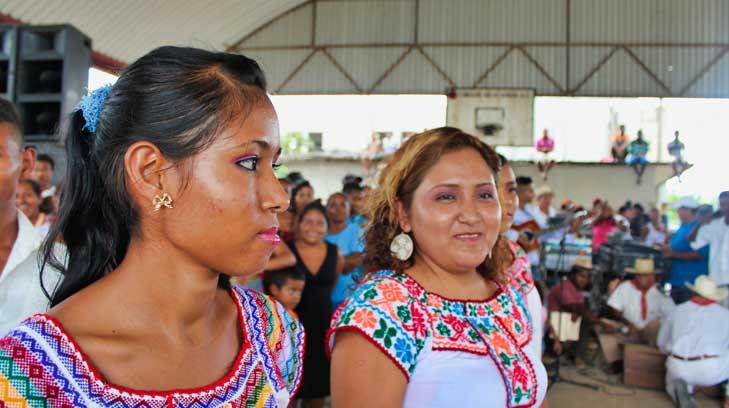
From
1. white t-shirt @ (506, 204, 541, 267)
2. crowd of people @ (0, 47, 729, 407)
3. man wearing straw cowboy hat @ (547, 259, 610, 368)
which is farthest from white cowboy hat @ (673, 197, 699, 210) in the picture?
crowd of people @ (0, 47, 729, 407)

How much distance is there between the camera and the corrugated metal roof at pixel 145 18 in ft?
28.4

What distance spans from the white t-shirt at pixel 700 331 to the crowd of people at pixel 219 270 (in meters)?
2.79

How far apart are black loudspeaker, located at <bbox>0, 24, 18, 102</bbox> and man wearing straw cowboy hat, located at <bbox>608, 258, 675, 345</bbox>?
19.8 ft

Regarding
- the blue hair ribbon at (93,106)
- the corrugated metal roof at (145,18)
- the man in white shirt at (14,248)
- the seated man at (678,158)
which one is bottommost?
the man in white shirt at (14,248)

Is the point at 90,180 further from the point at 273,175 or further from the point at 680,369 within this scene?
the point at 680,369

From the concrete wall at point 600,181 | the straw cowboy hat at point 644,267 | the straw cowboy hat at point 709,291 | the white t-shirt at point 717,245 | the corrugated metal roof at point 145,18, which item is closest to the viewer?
the straw cowboy hat at point 709,291

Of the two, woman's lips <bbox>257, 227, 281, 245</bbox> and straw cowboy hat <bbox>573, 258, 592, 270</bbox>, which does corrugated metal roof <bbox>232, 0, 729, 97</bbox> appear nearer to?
straw cowboy hat <bbox>573, 258, 592, 270</bbox>

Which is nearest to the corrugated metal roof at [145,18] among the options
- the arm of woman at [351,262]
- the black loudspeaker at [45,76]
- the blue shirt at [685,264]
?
the black loudspeaker at [45,76]

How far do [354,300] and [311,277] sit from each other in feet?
6.56

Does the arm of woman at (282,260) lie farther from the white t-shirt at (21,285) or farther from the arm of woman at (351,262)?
the white t-shirt at (21,285)

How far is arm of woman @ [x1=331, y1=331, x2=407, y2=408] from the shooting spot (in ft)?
4.45

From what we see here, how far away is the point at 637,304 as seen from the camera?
5809 millimetres

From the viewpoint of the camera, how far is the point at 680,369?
440cm

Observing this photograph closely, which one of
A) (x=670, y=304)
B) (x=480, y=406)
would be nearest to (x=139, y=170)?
(x=480, y=406)
